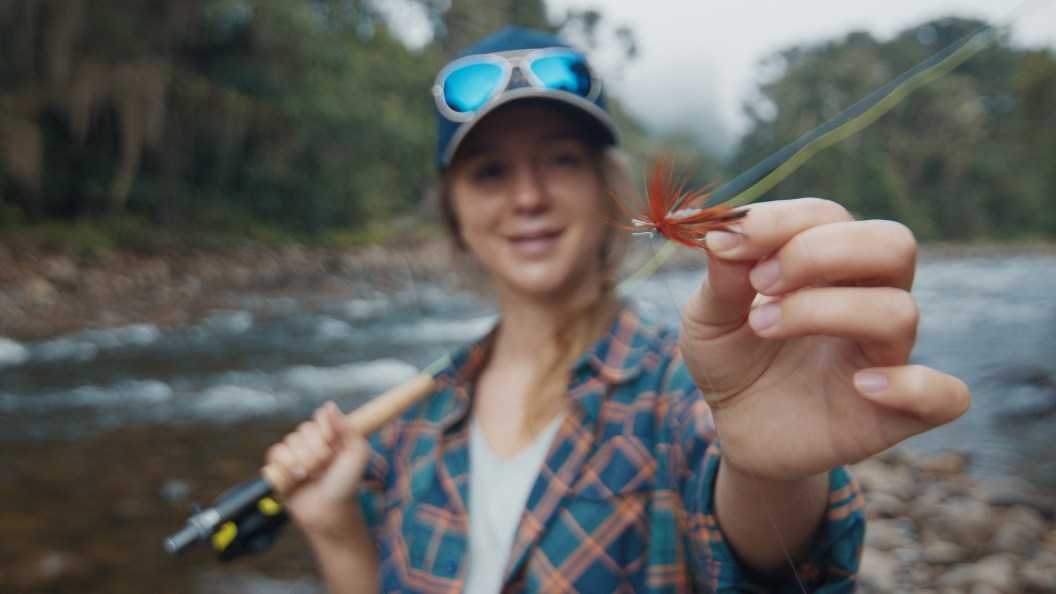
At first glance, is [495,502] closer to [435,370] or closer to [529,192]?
[435,370]

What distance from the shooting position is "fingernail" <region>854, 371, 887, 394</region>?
61cm

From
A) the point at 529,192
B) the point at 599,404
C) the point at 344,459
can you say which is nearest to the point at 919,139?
the point at 529,192

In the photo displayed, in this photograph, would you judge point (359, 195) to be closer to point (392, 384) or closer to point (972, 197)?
point (392, 384)

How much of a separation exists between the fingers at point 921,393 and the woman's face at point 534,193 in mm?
896

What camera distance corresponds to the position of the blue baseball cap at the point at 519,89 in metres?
1.36

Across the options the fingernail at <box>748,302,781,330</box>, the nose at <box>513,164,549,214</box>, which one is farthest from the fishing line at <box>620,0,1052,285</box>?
the nose at <box>513,164,549,214</box>

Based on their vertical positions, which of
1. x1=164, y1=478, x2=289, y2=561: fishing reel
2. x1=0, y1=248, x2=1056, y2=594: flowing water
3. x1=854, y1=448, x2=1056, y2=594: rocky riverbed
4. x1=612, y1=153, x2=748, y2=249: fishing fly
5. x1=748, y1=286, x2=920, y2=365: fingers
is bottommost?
x1=854, y1=448, x2=1056, y2=594: rocky riverbed

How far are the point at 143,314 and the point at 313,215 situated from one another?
9.31 metres

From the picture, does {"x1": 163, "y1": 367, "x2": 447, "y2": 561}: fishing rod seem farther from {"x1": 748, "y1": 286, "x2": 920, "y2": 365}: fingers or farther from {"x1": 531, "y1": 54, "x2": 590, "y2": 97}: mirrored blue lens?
{"x1": 748, "y1": 286, "x2": 920, "y2": 365}: fingers

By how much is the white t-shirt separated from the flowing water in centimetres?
58

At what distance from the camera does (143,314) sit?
29.0ft

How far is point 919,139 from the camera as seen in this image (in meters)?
3.19

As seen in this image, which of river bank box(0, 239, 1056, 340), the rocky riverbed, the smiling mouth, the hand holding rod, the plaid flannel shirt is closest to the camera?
the plaid flannel shirt

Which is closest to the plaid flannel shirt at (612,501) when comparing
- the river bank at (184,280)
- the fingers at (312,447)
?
the fingers at (312,447)
